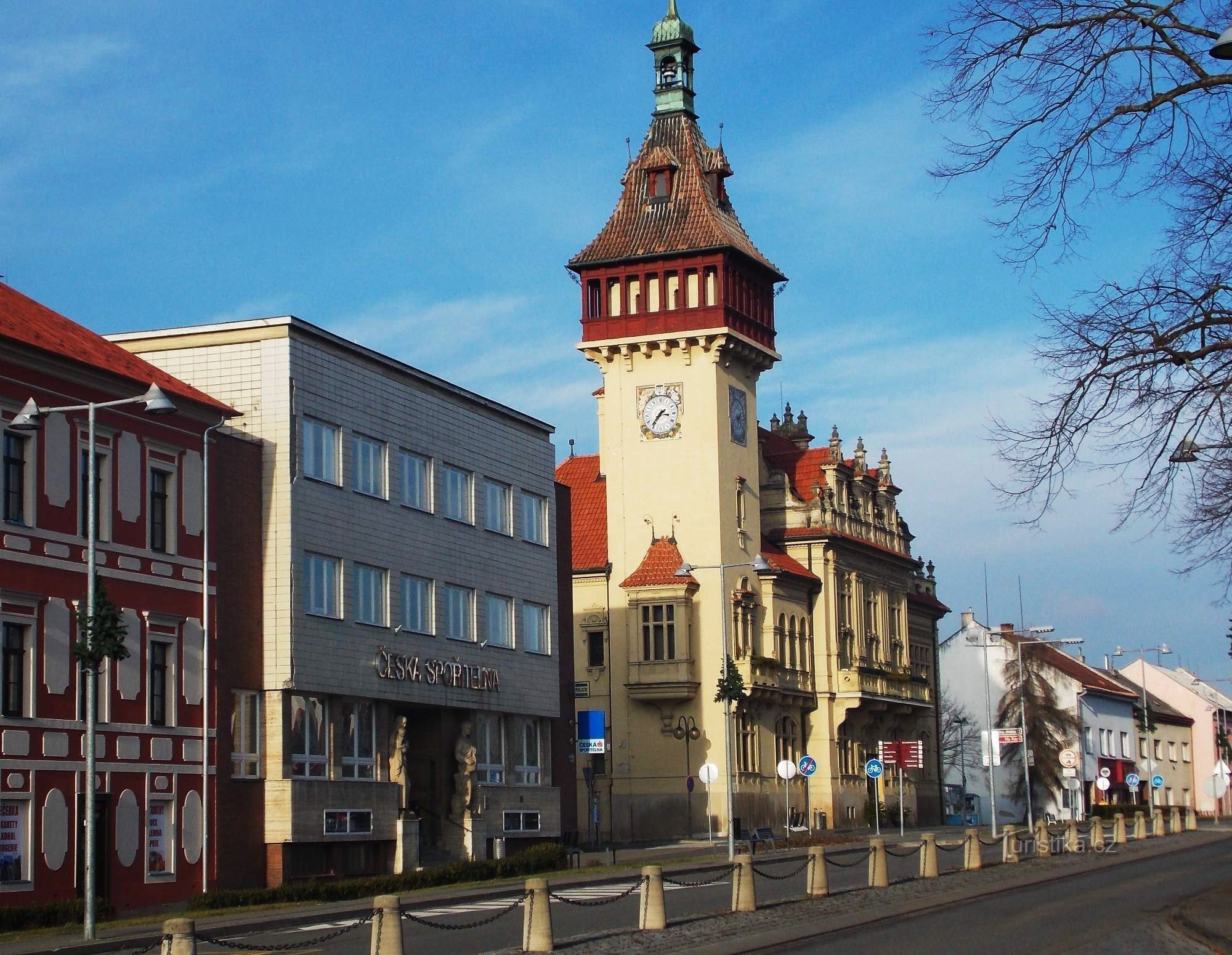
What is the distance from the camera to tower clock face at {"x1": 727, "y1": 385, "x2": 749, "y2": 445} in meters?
77.4

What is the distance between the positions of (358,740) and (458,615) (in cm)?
647

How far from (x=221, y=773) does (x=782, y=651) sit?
134ft

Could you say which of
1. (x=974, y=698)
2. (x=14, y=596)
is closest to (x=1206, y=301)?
Result: (x=14, y=596)

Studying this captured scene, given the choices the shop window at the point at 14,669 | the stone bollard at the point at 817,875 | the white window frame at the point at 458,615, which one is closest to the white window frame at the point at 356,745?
the white window frame at the point at 458,615

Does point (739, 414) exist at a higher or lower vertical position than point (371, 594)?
higher

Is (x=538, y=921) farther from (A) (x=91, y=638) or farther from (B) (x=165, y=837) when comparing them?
(B) (x=165, y=837)

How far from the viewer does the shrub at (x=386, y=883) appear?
121 ft

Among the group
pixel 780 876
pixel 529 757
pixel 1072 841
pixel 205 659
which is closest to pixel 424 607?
pixel 529 757

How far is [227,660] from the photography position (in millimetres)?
41500

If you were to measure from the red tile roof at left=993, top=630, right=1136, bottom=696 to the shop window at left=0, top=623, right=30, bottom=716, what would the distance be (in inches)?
2931

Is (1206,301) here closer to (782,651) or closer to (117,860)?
(117,860)

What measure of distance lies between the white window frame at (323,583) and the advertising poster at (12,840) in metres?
10.2

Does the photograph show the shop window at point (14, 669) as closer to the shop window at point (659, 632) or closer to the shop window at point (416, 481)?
the shop window at point (416, 481)

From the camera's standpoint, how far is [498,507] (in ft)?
179
